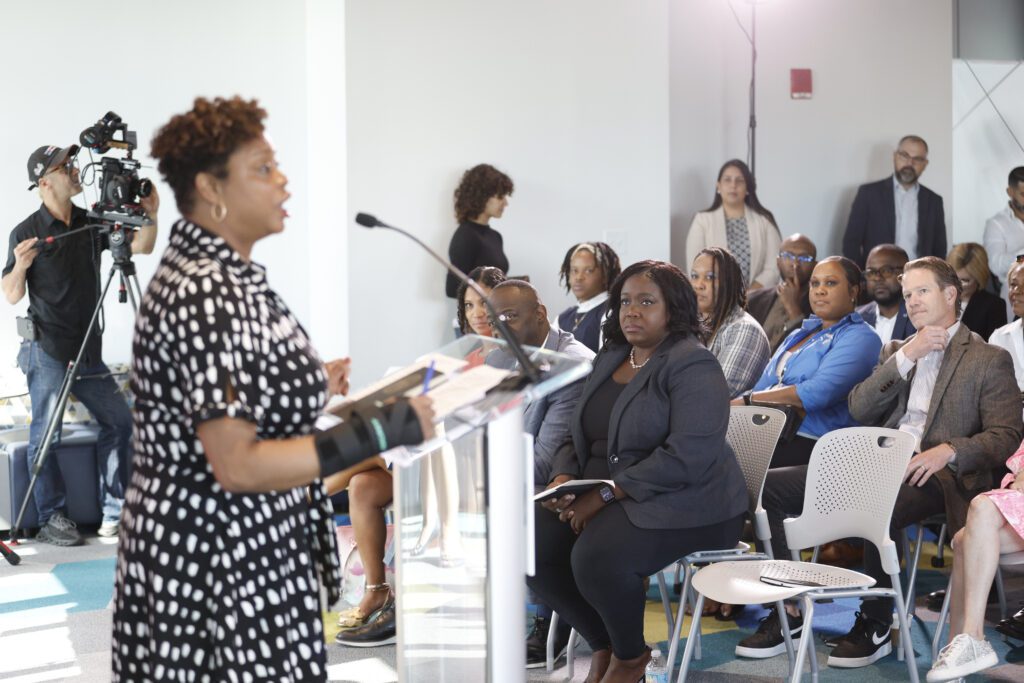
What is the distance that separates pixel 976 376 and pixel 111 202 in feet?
10.4

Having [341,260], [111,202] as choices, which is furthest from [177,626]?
[341,260]

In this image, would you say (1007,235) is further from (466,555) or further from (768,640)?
(466,555)

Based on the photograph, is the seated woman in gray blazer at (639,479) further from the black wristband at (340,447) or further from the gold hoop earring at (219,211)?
the gold hoop earring at (219,211)

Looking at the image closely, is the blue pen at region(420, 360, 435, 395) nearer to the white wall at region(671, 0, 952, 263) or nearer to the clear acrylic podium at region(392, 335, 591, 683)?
the clear acrylic podium at region(392, 335, 591, 683)

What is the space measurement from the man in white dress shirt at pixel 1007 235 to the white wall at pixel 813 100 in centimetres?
94

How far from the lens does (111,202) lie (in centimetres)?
457

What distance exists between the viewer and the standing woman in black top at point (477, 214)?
6.55m

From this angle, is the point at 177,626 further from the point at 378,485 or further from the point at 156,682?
the point at 378,485

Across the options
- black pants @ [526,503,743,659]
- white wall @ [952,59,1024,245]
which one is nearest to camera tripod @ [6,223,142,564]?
black pants @ [526,503,743,659]

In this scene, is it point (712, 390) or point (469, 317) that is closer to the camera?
point (712, 390)

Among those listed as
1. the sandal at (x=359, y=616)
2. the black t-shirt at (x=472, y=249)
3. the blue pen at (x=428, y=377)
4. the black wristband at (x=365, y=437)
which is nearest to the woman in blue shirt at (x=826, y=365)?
the sandal at (x=359, y=616)

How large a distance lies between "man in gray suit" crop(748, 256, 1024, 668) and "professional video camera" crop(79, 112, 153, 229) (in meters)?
2.56

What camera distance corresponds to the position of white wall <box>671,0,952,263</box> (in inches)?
313

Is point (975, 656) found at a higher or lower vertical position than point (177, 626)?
lower
